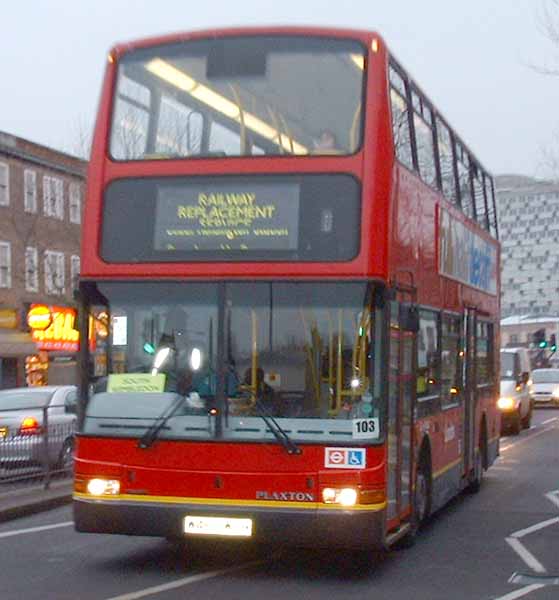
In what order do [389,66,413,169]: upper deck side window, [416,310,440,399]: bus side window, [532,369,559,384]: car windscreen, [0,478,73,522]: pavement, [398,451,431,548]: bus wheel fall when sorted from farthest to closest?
1. [532,369,559,384]: car windscreen
2. [0,478,73,522]: pavement
3. [416,310,440,399]: bus side window
4. [398,451,431,548]: bus wheel
5. [389,66,413,169]: upper deck side window

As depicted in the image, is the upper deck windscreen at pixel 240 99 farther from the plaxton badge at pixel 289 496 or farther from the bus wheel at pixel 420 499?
the bus wheel at pixel 420 499

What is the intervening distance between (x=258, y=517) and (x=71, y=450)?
28.5 ft

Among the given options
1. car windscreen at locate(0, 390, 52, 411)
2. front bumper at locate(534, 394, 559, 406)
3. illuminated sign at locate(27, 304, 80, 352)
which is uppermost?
illuminated sign at locate(27, 304, 80, 352)

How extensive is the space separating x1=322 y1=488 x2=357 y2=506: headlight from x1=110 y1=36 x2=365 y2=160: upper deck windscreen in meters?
2.71

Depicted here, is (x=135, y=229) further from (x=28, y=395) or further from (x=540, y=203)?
(x=540, y=203)

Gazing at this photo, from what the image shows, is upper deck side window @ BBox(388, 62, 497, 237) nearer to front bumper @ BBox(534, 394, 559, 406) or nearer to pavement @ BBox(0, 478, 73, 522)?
pavement @ BBox(0, 478, 73, 522)

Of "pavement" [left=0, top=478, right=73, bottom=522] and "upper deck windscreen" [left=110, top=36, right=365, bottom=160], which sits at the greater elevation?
"upper deck windscreen" [left=110, top=36, right=365, bottom=160]

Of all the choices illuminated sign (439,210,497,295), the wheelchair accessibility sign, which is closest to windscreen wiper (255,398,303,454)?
the wheelchair accessibility sign

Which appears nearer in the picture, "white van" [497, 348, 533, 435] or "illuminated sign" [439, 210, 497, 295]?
"illuminated sign" [439, 210, 497, 295]

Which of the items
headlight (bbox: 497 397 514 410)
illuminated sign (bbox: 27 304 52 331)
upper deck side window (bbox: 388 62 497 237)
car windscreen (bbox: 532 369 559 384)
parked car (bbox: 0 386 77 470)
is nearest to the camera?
upper deck side window (bbox: 388 62 497 237)

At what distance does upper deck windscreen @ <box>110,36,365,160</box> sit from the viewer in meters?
11.2

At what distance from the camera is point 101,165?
449 inches

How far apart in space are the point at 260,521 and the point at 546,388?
44189 mm

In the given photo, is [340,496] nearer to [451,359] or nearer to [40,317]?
[451,359]
